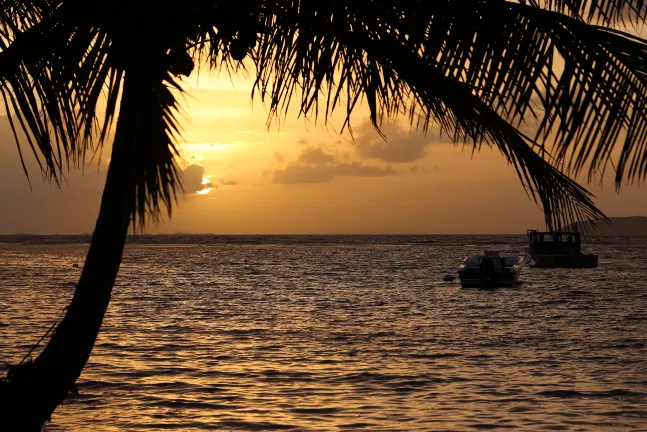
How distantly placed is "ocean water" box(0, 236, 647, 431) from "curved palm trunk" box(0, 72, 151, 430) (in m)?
7.45

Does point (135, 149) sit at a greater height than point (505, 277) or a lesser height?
greater

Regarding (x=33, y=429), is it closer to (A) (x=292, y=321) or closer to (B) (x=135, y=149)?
(B) (x=135, y=149)

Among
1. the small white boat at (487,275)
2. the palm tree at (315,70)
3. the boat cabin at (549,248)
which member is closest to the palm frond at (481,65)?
the palm tree at (315,70)

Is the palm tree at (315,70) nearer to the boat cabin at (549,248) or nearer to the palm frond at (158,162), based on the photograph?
the palm frond at (158,162)

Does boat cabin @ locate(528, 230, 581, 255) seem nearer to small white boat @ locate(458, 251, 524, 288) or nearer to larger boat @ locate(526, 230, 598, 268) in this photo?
larger boat @ locate(526, 230, 598, 268)

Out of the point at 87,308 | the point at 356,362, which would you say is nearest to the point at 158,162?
the point at 87,308

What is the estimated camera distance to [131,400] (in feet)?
46.6

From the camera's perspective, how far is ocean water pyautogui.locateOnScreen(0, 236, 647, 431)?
12992mm

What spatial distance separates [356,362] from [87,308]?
46.2 feet

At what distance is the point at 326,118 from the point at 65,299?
114 ft

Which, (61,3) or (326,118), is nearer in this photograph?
(326,118)

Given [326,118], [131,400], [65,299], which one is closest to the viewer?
[326,118]

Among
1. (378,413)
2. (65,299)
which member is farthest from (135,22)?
(65,299)

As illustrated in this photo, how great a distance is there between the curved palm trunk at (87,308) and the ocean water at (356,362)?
293 inches
